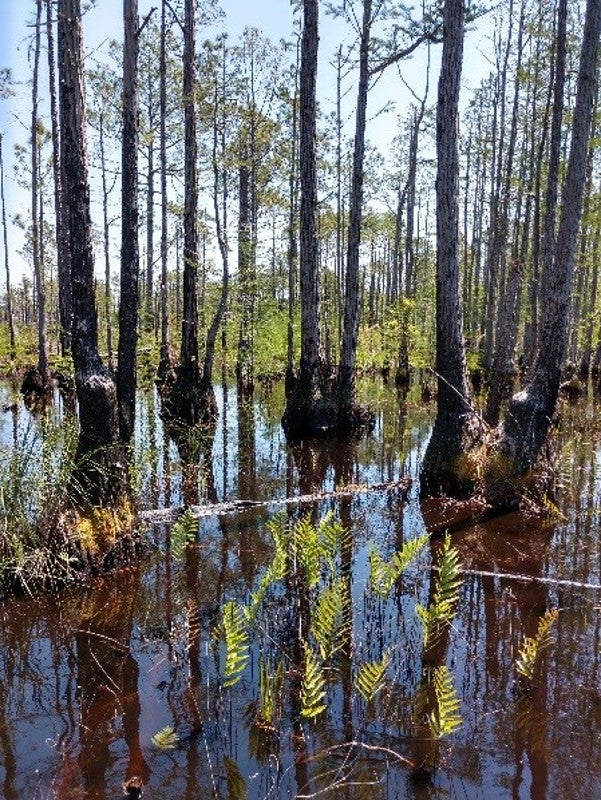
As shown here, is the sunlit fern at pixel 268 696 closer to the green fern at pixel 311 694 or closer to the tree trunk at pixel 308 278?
the green fern at pixel 311 694

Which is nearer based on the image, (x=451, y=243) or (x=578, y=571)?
(x=578, y=571)

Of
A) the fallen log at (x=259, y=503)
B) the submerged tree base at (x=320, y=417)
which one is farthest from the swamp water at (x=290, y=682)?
the submerged tree base at (x=320, y=417)

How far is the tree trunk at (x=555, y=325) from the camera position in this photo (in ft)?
23.9

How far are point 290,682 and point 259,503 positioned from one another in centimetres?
396

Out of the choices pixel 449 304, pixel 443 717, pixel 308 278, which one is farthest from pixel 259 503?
pixel 308 278

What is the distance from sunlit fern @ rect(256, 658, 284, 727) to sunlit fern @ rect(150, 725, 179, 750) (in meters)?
0.41

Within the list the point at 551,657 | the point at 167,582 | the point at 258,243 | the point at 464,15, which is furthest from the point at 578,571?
the point at 258,243

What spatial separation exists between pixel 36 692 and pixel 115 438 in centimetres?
242

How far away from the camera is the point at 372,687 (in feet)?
10.4

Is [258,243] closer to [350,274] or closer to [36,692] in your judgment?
[350,274]

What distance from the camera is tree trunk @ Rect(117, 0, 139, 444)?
24.6 feet

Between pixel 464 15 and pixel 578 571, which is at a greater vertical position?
pixel 464 15

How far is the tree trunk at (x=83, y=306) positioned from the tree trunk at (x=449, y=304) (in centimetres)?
384

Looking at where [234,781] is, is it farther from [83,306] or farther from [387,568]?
[83,306]
